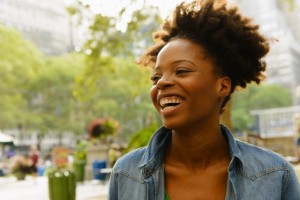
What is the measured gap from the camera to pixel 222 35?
2033mm

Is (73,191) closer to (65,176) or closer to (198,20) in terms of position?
(65,176)

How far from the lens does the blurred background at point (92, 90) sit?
10.3 m

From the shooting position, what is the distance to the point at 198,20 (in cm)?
206

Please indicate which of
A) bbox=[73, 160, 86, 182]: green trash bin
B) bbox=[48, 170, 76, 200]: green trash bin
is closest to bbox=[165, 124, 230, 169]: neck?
bbox=[48, 170, 76, 200]: green trash bin

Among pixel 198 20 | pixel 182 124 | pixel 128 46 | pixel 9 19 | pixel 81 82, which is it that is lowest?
pixel 182 124

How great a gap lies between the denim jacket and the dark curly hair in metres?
0.30

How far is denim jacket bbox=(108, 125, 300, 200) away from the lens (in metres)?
1.84

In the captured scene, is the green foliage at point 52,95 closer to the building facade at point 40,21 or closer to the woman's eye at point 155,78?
the woman's eye at point 155,78

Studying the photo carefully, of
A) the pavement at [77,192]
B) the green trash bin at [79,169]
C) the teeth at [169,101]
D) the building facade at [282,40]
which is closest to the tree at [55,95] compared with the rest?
the green trash bin at [79,169]

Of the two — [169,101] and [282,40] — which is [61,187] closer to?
[169,101]

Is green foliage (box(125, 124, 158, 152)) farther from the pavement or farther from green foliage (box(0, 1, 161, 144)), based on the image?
green foliage (box(0, 1, 161, 144))

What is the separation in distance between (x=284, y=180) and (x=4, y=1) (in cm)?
7503

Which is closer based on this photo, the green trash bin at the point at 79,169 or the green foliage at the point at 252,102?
the green trash bin at the point at 79,169

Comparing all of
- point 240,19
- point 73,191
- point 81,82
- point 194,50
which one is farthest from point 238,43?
point 81,82
